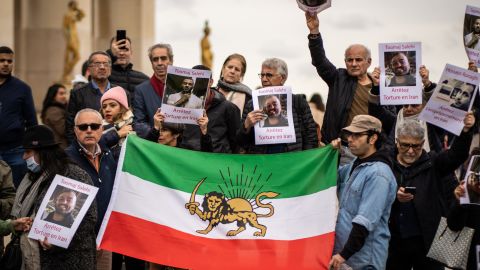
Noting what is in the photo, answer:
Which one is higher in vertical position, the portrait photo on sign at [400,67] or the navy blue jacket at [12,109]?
the portrait photo on sign at [400,67]

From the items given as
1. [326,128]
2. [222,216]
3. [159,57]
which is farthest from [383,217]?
[159,57]

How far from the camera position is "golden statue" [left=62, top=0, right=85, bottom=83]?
34.2 meters

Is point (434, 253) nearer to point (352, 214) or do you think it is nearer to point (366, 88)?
point (352, 214)

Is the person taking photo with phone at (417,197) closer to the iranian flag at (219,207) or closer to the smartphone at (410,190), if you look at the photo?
the smartphone at (410,190)

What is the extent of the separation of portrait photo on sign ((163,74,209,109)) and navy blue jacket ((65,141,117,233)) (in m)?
0.77

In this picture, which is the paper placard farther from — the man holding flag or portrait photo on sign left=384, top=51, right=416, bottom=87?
portrait photo on sign left=384, top=51, right=416, bottom=87

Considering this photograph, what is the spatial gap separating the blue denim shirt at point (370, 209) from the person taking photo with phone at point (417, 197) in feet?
3.39

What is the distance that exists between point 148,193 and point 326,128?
226 centimetres

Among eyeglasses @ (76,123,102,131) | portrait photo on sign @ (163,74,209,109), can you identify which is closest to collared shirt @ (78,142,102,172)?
eyeglasses @ (76,123,102,131)

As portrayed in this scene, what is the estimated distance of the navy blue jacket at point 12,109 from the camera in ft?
59.3

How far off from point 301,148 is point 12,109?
4.32m

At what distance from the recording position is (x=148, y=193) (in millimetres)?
14102

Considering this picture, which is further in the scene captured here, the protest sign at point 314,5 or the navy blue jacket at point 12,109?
the navy blue jacket at point 12,109

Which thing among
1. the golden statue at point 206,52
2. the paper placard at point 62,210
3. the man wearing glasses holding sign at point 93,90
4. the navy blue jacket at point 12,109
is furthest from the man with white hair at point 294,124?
the golden statue at point 206,52
